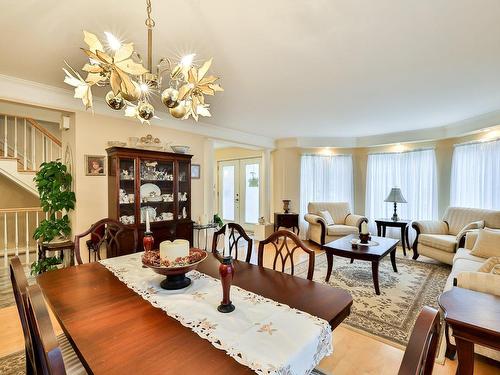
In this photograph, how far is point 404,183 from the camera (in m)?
5.36

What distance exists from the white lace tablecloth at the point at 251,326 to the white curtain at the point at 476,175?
4770mm

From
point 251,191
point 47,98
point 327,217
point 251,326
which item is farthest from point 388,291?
point 47,98

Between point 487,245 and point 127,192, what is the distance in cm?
449

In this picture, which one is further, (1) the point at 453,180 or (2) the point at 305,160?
(2) the point at 305,160

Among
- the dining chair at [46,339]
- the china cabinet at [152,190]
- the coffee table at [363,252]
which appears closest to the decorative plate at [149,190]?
the china cabinet at [152,190]

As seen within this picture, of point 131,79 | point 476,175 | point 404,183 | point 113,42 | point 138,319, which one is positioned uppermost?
point 113,42

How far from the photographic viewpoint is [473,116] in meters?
4.07

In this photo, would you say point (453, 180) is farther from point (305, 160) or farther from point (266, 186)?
point (266, 186)

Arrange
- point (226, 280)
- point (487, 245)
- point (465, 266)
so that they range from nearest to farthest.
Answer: point (226, 280) < point (465, 266) < point (487, 245)

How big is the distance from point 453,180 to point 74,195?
615 cm

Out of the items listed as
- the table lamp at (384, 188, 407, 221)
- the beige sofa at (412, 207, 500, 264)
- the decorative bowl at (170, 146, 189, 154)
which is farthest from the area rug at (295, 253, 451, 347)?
the decorative bowl at (170, 146, 189, 154)

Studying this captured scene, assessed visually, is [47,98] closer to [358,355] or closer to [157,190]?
[157,190]

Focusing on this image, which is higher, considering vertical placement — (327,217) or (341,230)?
(327,217)

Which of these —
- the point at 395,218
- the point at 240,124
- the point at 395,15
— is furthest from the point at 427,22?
the point at 395,218
